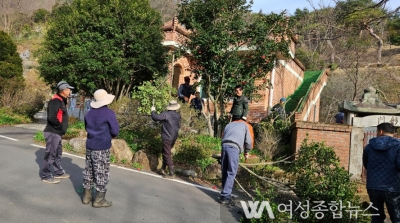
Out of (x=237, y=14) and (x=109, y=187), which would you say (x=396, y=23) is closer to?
(x=237, y=14)

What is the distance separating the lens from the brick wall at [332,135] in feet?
29.0

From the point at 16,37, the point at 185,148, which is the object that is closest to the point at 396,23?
the point at 185,148

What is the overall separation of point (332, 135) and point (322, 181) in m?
3.59

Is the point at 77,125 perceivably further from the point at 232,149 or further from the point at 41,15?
the point at 41,15

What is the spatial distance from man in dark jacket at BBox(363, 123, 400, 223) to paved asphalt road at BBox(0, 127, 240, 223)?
83.8 inches

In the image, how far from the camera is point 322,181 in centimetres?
572

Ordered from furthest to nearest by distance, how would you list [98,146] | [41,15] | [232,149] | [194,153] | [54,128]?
1. [41,15]
2. [194,153]
3. [54,128]
4. [232,149]
5. [98,146]

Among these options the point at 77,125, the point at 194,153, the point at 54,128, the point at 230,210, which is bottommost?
the point at 230,210

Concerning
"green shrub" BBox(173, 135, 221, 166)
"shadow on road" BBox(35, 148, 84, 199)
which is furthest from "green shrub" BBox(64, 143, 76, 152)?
"green shrub" BBox(173, 135, 221, 166)

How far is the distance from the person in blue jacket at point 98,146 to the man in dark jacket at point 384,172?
3.91 meters

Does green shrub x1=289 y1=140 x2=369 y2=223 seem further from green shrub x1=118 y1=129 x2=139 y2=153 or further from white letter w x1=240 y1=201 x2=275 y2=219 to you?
green shrub x1=118 y1=129 x2=139 y2=153

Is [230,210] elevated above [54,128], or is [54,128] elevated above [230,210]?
[54,128]

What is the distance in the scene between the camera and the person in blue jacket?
524 cm

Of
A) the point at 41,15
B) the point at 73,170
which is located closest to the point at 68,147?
→ the point at 73,170
